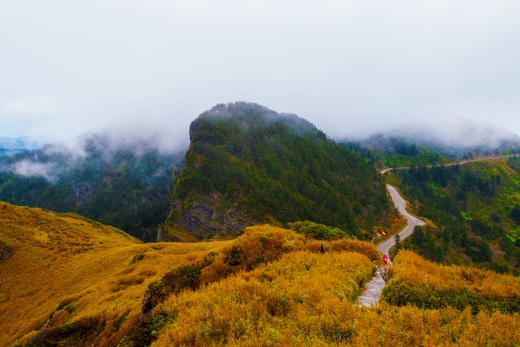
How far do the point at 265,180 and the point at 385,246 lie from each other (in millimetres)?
52146

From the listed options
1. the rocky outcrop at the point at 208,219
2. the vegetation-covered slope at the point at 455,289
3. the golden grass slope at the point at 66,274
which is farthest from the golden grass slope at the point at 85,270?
the rocky outcrop at the point at 208,219

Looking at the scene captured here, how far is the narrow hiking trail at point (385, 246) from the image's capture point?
8.31 metres

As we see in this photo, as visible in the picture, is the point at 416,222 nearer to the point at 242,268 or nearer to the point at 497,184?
the point at 242,268

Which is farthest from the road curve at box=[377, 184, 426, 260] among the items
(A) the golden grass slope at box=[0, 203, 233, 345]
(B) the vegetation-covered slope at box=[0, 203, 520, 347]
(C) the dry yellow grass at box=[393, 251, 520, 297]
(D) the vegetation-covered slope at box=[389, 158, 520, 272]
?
(B) the vegetation-covered slope at box=[0, 203, 520, 347]

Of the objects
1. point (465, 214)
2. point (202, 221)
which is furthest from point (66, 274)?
point (465, 214)

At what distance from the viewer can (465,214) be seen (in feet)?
480

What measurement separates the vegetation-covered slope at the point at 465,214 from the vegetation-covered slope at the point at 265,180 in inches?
878

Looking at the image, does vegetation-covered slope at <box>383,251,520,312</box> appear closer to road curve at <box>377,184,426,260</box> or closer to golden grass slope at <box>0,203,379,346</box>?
golden grass slope at <box>0,203,379,346</box>

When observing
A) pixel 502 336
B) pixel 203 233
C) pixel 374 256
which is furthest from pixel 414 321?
pixel 203 233

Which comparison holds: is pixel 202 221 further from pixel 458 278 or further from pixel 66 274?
pixel 458 278

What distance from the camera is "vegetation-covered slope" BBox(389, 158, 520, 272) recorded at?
87.9m

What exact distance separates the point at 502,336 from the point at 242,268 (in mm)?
8263

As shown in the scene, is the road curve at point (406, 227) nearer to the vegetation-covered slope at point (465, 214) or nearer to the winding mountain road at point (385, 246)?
the winding mountain road at point (385, 246)

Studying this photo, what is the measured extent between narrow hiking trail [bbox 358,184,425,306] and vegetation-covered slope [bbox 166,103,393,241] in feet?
28.8
